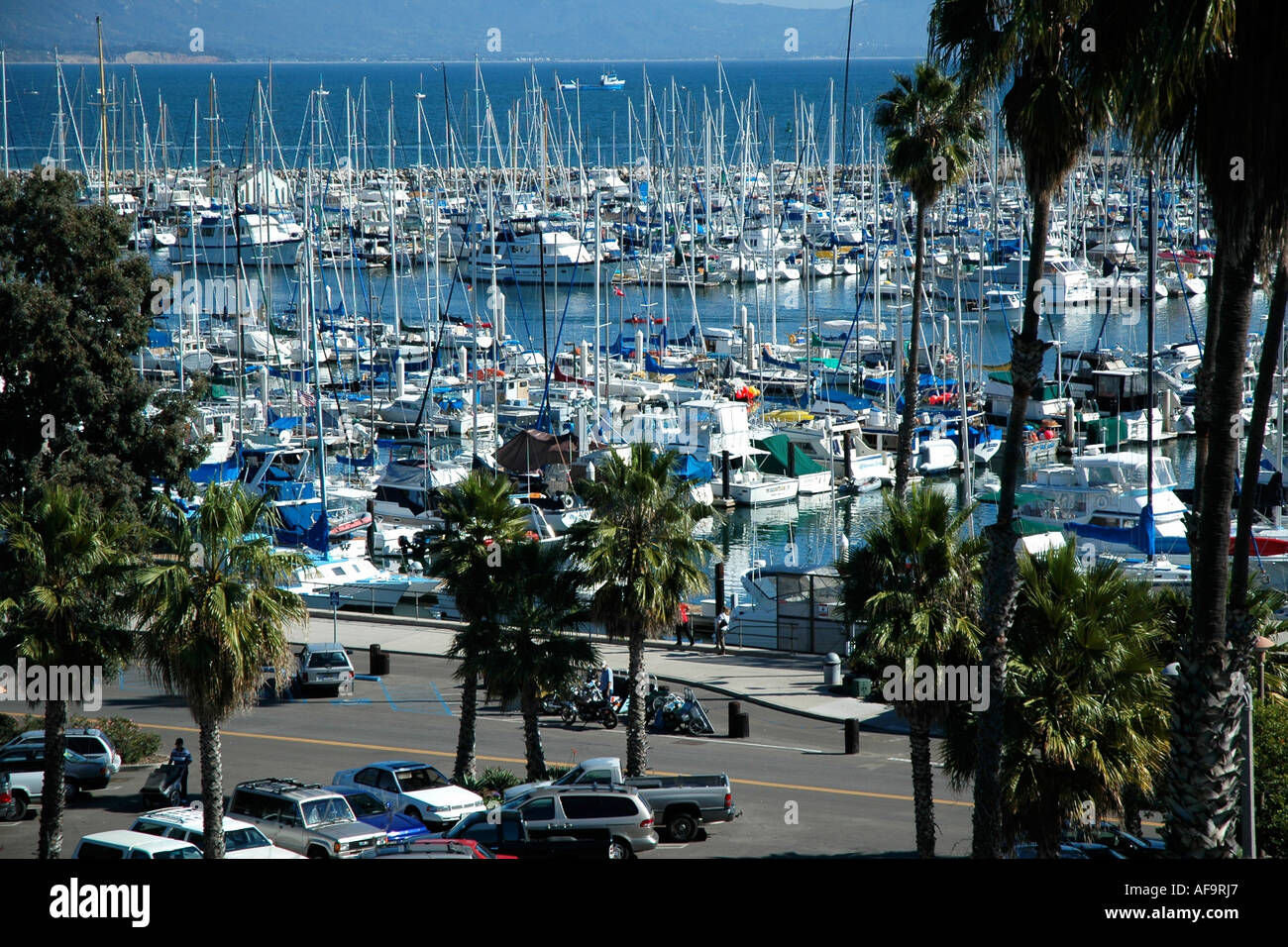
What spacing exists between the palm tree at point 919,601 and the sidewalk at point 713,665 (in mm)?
9510

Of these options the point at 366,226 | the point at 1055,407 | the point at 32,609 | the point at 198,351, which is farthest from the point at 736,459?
the point at 366,226

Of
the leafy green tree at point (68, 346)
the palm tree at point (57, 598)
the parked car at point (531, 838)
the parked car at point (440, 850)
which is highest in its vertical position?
the leafy green tree at point (68, 346)

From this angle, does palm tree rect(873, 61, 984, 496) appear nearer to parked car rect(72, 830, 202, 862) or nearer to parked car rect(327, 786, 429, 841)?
parked car rect(327, 786, 429, 841)

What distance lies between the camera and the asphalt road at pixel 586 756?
23938 millimetres

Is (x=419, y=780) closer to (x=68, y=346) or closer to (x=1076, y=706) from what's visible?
(x=1076, y=706)

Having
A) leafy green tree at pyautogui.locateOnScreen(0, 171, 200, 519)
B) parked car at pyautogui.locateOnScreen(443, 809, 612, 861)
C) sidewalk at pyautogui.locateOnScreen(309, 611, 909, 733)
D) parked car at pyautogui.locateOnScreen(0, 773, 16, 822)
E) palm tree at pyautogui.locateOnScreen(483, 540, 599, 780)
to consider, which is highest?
leafy green tree at pyautogui.locateOnScreen(0, 171, 200, 519)

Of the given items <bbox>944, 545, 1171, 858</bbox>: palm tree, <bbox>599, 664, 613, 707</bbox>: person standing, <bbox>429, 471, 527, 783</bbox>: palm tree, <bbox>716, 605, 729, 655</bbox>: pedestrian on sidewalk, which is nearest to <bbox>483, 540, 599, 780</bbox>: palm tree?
<bbox>429, 471, 527, 783</bbox>: palm tree

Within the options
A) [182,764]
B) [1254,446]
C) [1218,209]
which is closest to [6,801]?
[182,764]

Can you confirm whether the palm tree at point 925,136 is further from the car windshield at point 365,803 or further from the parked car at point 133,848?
the parked car at point 133,848

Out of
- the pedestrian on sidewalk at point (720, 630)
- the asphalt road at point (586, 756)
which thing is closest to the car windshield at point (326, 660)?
the asphalt road at point (586, 756)

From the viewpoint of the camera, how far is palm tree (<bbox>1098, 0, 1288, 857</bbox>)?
39.0 ft

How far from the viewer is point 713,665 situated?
36.3 metres

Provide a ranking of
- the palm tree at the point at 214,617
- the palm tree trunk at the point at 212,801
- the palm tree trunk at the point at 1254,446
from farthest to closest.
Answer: the palm tree trunk at the point at 212,801
the palm tree at the point at 214,617
the palm tree trunk at the point at 1254,446

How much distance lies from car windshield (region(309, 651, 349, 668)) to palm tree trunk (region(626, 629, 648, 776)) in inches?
401
